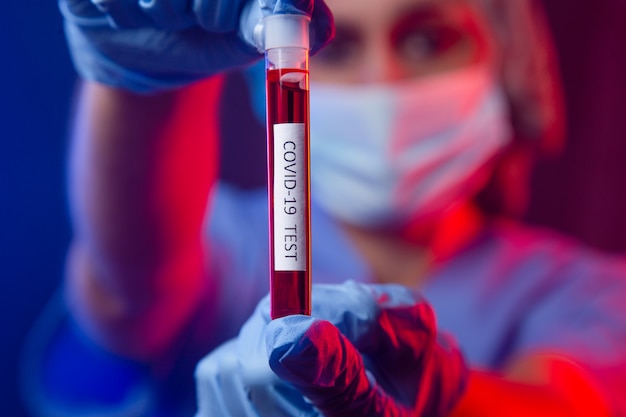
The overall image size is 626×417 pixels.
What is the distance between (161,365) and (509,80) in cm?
81

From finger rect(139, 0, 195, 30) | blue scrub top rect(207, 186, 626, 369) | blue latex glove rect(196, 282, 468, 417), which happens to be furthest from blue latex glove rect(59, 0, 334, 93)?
blue scrub top rect(207, 186, 626, 369)

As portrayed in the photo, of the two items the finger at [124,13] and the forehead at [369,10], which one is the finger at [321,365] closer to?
the finger at [124,13]

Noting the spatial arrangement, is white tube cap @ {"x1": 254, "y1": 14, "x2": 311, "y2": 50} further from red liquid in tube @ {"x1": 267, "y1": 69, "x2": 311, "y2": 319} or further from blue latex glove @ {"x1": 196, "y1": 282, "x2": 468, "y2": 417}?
blue latex glove @ {"x1": 196, "y1": 282, "x2": 468, "y2": 417}

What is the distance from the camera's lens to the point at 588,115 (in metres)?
1.35

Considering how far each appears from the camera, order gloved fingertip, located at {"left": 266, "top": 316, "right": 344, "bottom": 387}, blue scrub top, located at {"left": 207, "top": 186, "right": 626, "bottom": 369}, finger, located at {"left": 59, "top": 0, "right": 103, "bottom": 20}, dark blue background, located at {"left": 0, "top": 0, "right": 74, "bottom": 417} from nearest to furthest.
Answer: gloved fingertip, located at {"left": 266, "top": 316, "right": 344, "bottom": 387} < finger, located at {"left": 59, "top": 0, "right": 103, "bottom": 20} < dark blue background, located at {"left": 0, "top": 0, "right": 74, "bottom": 417} < blue scrub top, located at {"left": 207, "top": 186, "right": 626, "bottom": 369}

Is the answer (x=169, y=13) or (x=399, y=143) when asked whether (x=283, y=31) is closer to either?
(x=169, y=13)

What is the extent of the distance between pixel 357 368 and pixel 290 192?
0.15 m

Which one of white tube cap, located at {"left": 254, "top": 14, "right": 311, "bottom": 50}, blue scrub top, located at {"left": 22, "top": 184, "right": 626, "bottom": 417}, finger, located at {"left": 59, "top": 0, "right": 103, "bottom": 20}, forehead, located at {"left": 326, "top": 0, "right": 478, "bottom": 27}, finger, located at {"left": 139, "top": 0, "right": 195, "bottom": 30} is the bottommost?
blue scrub top, located at {"left": 22, "top": 184, "right": 626, "bottom": 417}

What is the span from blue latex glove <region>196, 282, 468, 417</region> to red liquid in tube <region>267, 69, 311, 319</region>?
0.05 metres

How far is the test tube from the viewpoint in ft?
1.71

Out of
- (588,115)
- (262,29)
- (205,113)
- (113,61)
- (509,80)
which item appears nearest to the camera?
(262,29)

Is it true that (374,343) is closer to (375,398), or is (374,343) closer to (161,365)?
(375,398)

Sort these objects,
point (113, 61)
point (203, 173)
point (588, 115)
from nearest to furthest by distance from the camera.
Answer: point (113, 61), point (203, 173), point (588, 115)

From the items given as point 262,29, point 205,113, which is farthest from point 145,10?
point 205,113
